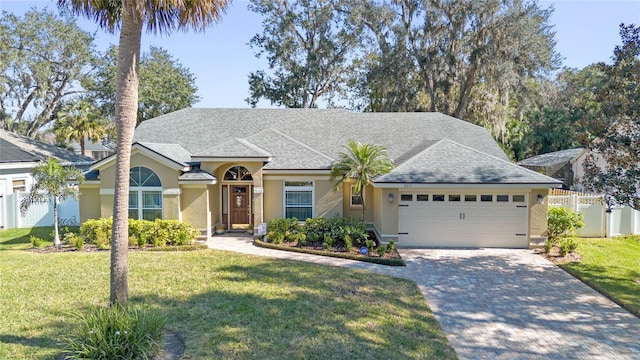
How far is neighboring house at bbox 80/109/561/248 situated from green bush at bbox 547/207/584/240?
0.34m

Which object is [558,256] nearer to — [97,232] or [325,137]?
[325,137]

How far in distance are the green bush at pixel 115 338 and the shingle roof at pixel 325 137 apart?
10.1 m

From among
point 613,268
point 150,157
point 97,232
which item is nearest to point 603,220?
point 613,268

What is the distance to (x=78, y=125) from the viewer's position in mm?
27672

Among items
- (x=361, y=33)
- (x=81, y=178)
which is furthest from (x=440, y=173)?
(x=361, y=33)

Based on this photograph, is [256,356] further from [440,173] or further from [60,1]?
[440,173]

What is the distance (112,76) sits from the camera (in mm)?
34500

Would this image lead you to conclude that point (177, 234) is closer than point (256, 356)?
No

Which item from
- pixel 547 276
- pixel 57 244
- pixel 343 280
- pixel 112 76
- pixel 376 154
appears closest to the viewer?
pixel 343 280

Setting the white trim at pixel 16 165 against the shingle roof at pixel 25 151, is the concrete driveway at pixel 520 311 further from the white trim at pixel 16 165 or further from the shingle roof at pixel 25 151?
the shingle roof at pixel 25 151

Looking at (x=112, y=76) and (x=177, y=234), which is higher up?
(x=112, y=76)

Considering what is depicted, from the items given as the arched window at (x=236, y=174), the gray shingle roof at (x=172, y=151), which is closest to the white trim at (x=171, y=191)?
the gray shingle roof at (x=172, y=151)

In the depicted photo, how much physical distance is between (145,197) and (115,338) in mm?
10729

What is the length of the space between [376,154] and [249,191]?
6336mm
